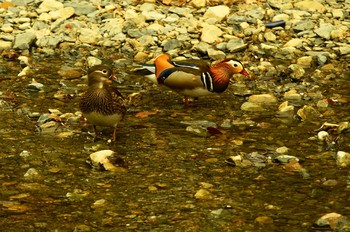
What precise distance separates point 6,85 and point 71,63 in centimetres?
174

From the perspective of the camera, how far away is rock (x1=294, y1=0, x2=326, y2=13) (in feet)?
52.8

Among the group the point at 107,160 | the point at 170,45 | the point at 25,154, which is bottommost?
the point at 170,45

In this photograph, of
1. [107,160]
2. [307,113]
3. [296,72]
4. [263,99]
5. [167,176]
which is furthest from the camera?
[296,72]

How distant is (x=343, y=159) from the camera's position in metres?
8.88

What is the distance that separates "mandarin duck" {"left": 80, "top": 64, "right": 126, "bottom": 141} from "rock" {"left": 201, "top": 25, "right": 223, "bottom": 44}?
203 inches

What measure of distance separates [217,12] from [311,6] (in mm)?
2110

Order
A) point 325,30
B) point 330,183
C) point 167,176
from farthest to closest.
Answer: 1. point 325,30
2. point 167,176
3. point 330,183

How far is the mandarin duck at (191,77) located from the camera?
1158 cm

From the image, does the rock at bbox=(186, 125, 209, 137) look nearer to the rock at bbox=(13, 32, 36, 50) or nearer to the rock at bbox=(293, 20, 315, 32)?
Result: the rock at bbox=(13, 32, 36, 50)

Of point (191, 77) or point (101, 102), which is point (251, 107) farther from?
point (101, 102)

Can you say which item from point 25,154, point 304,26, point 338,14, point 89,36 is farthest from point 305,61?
point 25,154

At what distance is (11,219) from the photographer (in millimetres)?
7379

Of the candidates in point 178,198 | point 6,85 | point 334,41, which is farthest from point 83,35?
point 178,198

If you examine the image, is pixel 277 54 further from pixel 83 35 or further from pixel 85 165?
pixel 85 165
